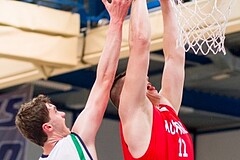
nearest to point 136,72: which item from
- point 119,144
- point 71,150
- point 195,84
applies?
point 71,150

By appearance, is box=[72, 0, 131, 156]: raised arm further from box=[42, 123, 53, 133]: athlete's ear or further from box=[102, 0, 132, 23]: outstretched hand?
box=[42, 123, 53, 133]: athlete's ear

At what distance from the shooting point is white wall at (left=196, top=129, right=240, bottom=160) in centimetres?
809

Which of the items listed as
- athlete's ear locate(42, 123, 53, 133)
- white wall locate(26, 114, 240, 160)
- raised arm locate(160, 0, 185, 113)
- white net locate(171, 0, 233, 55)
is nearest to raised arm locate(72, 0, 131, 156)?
athlete's ear locate(42, 123, 53, 133)

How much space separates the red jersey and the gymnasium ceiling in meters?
2.40

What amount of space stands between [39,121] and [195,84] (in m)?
4.17

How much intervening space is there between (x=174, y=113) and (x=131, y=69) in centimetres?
37

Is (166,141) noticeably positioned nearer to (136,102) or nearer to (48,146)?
(136,102)

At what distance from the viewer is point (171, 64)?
3.18 metres

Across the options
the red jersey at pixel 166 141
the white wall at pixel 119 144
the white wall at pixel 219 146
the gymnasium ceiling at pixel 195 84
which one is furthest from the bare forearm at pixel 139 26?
the white wall at pixel 219 146

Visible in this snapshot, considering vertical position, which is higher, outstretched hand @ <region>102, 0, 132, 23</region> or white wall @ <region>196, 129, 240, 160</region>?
outstretched hand @ <region>102, 0, 132, 23</region>

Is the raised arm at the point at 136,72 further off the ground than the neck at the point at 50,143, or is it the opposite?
the raised arm at the point at 136,72

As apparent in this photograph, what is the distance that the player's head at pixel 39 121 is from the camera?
2865 millimetres

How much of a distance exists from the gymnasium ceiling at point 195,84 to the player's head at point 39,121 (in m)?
2.46

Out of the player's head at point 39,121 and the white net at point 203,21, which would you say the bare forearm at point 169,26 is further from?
the player's head at point 39,121
